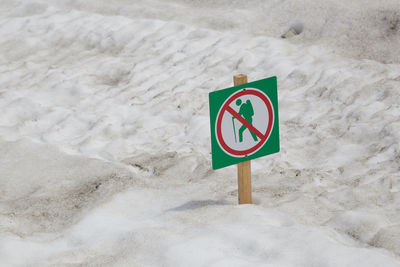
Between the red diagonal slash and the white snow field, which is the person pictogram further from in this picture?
the white snow field

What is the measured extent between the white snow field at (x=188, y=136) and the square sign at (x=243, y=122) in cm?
36

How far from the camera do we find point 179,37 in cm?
657

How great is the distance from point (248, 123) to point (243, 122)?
0.03 m

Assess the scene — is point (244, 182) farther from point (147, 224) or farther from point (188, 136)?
point (188, 136)

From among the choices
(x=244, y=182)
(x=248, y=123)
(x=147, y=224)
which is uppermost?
(x=248, y=123)

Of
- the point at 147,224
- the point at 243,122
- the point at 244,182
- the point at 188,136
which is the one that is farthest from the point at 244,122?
the point at 188,136

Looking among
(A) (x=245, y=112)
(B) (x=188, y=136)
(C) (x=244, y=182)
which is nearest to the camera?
(A) (x=245, y=112)

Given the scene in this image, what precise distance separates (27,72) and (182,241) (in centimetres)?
420

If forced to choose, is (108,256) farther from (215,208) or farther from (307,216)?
(307,216)

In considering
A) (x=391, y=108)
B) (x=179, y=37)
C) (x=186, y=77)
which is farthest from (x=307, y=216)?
(x=179, y=37)

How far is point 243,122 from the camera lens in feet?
10.1

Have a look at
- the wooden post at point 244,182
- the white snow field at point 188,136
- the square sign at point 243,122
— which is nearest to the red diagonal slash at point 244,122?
the square sign at point 243,122

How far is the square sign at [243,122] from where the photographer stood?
3.05 metres

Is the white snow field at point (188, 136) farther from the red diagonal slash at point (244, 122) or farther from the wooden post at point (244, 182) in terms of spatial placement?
the red diagonal slash at point (244, 122)
